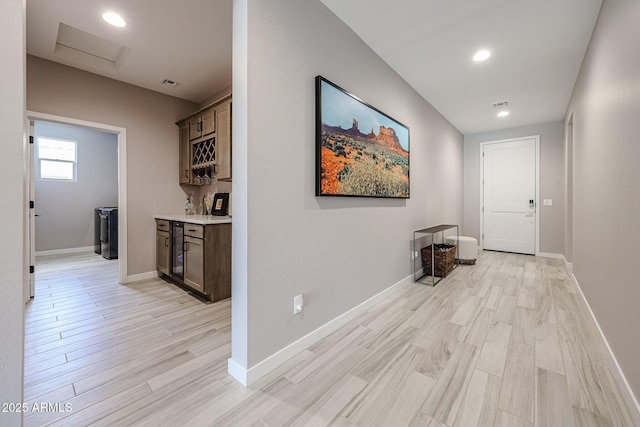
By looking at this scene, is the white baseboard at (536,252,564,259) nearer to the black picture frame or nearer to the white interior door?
the white interior door

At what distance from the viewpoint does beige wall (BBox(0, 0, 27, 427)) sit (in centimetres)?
85

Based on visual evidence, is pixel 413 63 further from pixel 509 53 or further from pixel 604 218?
pixel 604 218

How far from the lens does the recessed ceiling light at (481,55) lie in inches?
103

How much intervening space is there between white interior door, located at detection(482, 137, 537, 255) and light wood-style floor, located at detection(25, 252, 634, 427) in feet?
9.18

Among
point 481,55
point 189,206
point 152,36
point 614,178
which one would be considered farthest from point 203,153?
point 614,178

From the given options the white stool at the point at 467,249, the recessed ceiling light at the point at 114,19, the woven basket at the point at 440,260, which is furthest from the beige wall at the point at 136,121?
the white stool at the point at 467,249

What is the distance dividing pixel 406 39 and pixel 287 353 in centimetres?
278

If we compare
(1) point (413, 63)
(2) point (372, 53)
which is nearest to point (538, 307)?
(1) point (413, 63)

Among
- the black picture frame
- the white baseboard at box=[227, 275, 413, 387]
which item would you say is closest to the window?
the black picture frame

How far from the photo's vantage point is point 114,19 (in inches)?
88.4

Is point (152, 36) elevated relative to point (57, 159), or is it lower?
elevated

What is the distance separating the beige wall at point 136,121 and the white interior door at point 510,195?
18.7ft

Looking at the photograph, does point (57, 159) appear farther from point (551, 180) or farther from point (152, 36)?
point (551, 180)

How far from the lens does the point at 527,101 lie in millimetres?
3844
